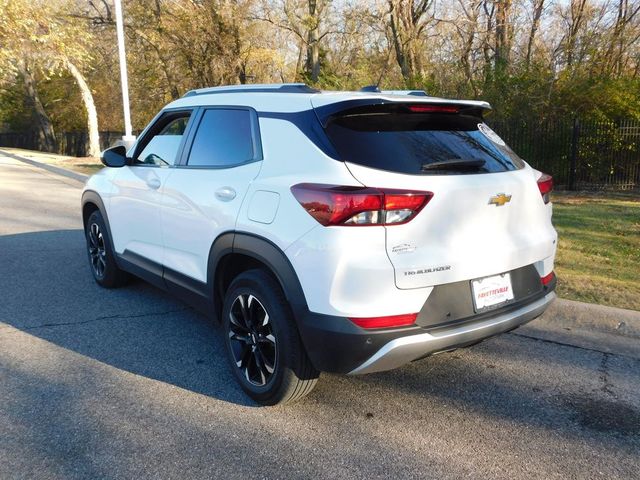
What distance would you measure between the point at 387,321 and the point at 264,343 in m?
0.87

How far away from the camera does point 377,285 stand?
2.70m

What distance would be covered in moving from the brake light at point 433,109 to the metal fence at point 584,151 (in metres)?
10.5

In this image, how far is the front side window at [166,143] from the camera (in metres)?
4.27

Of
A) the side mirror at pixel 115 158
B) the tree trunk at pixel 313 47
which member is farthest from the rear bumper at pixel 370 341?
the tree trunk at pixel 313 47

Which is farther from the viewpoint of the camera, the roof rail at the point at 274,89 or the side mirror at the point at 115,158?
the side mirror at the point at 115,158

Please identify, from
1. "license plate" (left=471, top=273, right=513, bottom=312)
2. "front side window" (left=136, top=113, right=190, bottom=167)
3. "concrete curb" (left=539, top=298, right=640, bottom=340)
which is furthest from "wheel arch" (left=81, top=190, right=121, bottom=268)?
"concrete curb" (left=539, top=298, right=640, bottom=340)

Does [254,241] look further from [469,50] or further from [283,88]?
[469,50]

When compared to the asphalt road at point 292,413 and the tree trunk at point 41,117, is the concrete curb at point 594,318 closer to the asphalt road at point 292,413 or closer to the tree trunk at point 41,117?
the asphalt road at point 292,413

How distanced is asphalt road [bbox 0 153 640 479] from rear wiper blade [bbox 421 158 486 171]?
1.42m

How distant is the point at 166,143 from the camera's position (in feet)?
14.5

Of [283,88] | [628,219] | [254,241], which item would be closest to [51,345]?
[254,241]

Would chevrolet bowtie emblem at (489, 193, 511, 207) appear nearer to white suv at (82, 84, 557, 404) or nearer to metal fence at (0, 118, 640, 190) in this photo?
white suv at (82, 84, 557, 404)

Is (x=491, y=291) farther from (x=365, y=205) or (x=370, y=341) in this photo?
(x=365, y=205)

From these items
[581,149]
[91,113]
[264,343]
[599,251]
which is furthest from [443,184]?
[91,113]
